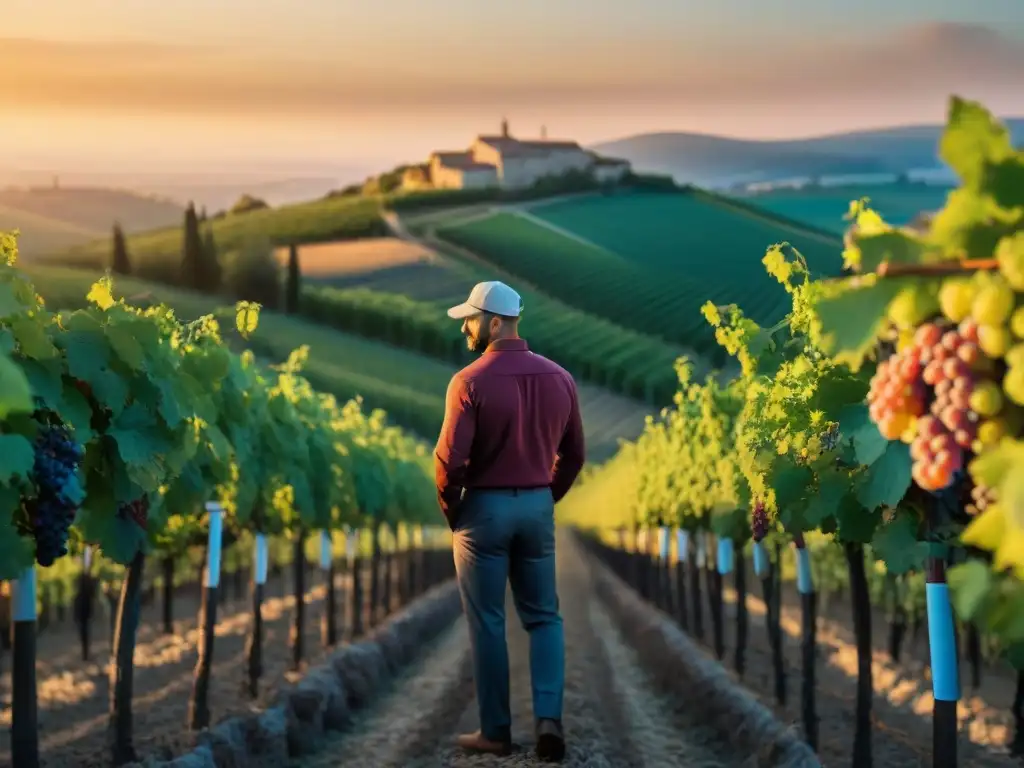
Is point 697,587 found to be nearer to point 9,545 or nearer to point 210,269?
point 9,545

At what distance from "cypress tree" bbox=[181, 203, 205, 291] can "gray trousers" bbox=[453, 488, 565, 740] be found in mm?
74540

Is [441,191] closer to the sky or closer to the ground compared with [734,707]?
closer to the sky

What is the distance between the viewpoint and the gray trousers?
6.92m

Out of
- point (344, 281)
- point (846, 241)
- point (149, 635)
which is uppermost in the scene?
point (344, 281)

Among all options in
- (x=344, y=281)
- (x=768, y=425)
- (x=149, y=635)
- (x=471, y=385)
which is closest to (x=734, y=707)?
(x=768, y=425)

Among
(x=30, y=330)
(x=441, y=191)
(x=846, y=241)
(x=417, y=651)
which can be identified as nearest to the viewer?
(x=846, y=241)

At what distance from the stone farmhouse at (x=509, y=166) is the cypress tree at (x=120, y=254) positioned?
18.8 m

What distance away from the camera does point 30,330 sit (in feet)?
19.1

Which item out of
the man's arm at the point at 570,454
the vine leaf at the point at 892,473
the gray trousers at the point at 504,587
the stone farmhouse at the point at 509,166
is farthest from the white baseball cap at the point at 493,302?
the stone farmhouse at the point at 509,166

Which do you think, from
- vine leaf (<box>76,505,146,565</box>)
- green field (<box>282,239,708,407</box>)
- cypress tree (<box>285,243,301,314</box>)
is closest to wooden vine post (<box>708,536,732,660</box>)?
vine leaf (<box>76,505,146,565</box>)

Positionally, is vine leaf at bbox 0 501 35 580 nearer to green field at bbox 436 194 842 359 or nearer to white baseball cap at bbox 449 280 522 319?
white baseball cap at bbox 449 280 522 319

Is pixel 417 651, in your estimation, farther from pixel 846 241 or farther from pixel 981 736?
pixel 846 241

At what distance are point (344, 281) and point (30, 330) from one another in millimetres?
74666

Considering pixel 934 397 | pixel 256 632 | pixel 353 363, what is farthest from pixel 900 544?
pixel 353 363
